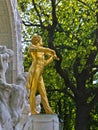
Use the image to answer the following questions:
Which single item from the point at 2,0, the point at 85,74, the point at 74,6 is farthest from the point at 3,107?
the point at 74,6

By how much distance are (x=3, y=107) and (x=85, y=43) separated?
12.2 meters

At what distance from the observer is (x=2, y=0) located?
14961 millimetres

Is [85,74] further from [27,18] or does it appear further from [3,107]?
[3,107]

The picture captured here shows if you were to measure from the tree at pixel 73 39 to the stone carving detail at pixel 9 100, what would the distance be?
9.91 m

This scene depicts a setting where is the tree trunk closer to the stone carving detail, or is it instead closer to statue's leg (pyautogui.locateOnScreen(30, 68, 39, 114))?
statue's leg (pyautogui.locateOnScreen(30, 68, 39, 114))

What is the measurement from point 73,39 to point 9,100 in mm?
11924

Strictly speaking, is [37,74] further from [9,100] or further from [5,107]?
[5,107]

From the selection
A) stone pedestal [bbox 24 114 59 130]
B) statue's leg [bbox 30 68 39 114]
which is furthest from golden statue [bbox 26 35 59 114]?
stone pedestal [bbox 24 114 59 130]

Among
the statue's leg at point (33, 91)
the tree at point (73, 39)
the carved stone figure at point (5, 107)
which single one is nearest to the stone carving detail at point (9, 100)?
the carved stone figure at point (5, 107)

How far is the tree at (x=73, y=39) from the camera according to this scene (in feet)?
71.7

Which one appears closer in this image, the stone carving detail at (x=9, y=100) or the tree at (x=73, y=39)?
the stone carving detail at (x=9, y=100)

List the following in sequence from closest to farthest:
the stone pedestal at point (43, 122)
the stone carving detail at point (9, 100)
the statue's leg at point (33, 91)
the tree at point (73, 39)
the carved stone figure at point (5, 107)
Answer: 1. the carved stone figure at point (5, 107)
2. the stone carving detail at point (9, 100)
3. the stone pedestal at point (43, 122)
4. the statue's leg at point (33, 91)
5. the tree at point (73, 39)

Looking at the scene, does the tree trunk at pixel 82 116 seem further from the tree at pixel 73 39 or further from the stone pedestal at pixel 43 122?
the stone pedestal at pixel 43 122

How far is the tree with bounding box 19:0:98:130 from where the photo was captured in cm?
2186
